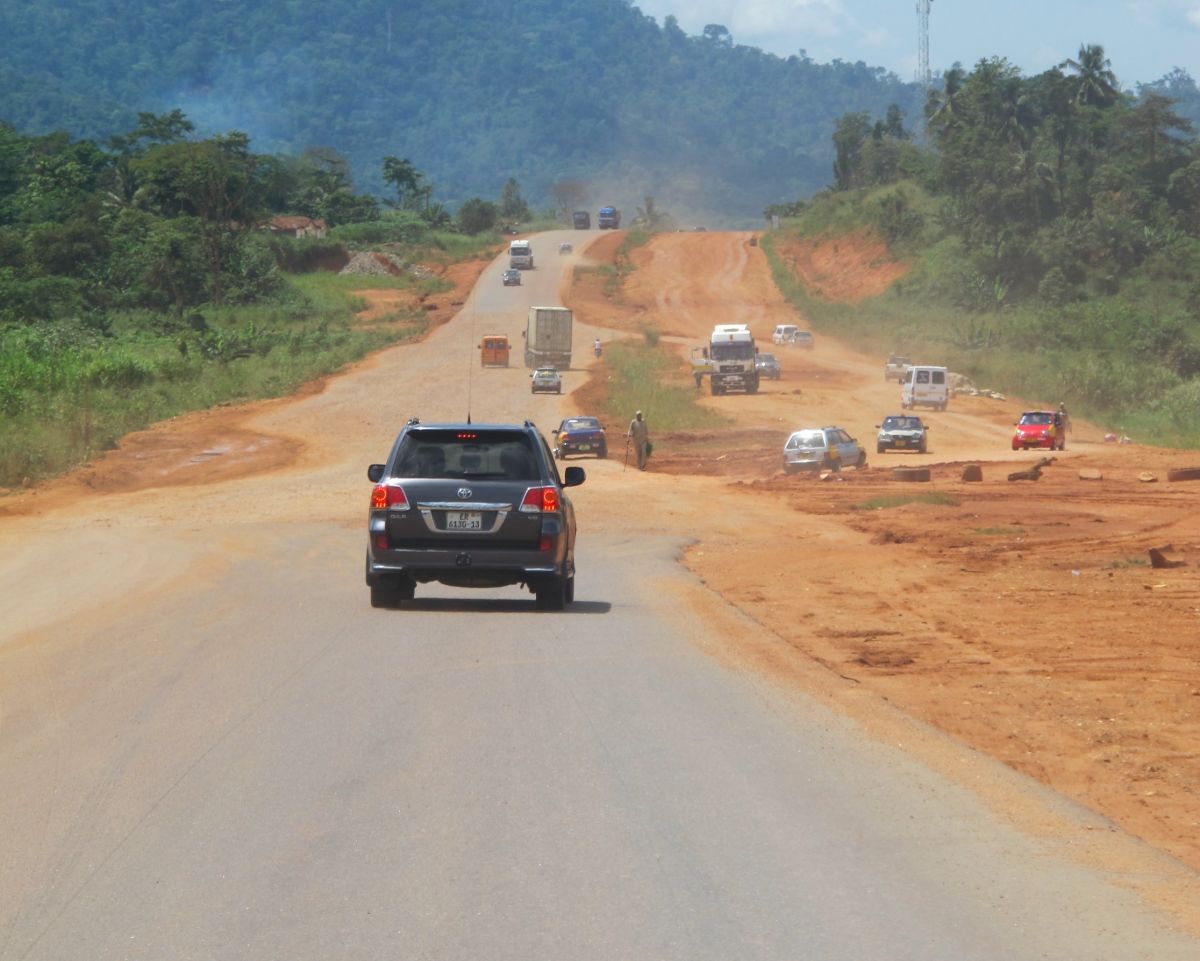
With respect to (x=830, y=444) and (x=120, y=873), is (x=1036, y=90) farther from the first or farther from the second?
(x=120, y=873)

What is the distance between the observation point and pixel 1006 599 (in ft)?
63.7

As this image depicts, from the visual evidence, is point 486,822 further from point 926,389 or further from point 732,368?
point 732,368

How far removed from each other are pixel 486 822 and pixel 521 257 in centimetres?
12080

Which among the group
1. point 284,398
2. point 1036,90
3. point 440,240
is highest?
point 1036,90

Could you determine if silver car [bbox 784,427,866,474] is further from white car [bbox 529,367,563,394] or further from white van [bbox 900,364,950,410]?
white car [bbox 529,367,563,394]

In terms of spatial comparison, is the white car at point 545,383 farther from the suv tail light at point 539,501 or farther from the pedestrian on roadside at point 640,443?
the suv tail light at point 539,501

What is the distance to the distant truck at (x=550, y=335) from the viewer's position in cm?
8006

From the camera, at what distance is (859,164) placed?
172 m

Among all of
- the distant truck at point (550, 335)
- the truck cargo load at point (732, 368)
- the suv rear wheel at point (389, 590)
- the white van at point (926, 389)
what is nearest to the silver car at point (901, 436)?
the white van at point (926, 389)

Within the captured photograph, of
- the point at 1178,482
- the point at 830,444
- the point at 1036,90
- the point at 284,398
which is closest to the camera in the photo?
the point at 1178,482

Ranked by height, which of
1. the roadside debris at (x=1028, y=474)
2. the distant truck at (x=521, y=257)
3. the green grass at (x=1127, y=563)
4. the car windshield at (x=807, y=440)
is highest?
the distant truck at (x=521, y=257)

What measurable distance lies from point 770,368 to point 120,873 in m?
72.0

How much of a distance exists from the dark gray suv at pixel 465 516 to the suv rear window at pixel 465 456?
0.01 meters

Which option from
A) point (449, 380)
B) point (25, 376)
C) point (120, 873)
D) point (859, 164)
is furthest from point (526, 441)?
point (859, 164)
